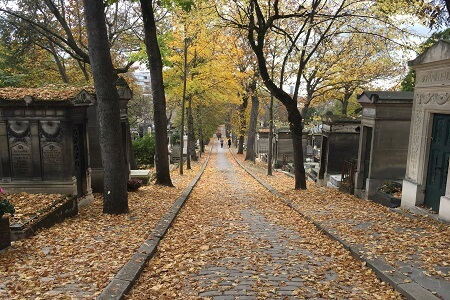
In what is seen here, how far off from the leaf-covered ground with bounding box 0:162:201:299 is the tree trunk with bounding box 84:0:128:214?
1.65ft

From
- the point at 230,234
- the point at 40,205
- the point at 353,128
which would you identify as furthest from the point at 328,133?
the point at 40,205

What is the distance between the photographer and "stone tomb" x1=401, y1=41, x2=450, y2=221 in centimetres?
798

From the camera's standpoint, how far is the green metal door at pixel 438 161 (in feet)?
26.8

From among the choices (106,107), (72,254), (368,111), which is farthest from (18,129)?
(368,111)

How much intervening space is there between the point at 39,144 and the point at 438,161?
Answer: 31.9ft

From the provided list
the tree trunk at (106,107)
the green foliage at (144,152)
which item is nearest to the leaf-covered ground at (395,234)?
the tree trunk at (106,107)

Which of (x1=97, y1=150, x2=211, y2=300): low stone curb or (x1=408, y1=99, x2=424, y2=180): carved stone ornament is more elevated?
(x1=408, y1=99, x2=424, y2=180): carved stone ornament

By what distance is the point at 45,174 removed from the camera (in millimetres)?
8602

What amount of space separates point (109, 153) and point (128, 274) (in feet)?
12.6

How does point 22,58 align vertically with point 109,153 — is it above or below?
above

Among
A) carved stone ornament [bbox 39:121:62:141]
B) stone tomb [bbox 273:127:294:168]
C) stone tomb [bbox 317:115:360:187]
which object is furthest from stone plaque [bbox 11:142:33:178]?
stone tomb [bbox 273:127:294:168]

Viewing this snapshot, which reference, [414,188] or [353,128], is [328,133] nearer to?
[353,128]

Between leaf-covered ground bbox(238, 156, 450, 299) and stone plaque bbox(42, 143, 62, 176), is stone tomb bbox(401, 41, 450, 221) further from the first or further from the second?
stone plaque bbox(42, 143, 62, 176)

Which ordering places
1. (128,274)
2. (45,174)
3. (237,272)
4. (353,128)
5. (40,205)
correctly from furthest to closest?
(353,128) → (45,174) → (40,205) → (237,272) → (128,274)
